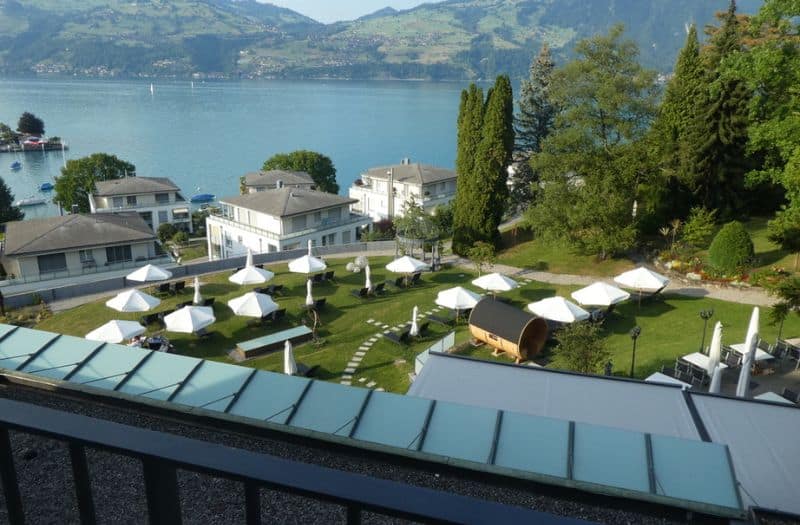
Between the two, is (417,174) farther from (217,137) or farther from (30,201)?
(217,137)

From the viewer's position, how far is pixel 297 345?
2142cm

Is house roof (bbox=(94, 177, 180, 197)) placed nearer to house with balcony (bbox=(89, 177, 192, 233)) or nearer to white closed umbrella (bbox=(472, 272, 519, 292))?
house with balcony (bbox=(89, 177, 192, 233))

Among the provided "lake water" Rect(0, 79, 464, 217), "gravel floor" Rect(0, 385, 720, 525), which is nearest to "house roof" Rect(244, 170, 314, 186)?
"lake water" Rect(0, 79, 464, 217)

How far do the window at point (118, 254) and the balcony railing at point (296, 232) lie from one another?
8.94m

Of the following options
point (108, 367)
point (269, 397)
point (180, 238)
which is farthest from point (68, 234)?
point (269, 397)

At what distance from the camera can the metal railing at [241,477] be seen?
4.98ft

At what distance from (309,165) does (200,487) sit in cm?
6068

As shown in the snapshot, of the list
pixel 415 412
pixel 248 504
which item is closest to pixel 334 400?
pixel 415 412

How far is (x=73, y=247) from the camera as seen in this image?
111 ft

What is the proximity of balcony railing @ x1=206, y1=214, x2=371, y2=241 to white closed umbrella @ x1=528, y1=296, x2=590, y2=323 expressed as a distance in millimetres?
23847

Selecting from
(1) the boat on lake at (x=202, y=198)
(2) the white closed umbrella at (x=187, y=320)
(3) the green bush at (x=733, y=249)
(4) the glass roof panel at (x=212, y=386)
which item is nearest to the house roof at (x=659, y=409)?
(4) the glass roof panel at (x=212, y=386)

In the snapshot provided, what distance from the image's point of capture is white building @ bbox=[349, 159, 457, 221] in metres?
55.4

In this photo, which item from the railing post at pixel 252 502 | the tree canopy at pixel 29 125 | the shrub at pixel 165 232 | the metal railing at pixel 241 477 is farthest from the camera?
the tree canopy at pixel 29 125

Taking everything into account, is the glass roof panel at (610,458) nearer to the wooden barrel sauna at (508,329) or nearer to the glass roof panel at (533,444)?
the glass roof panel at (533,444)
